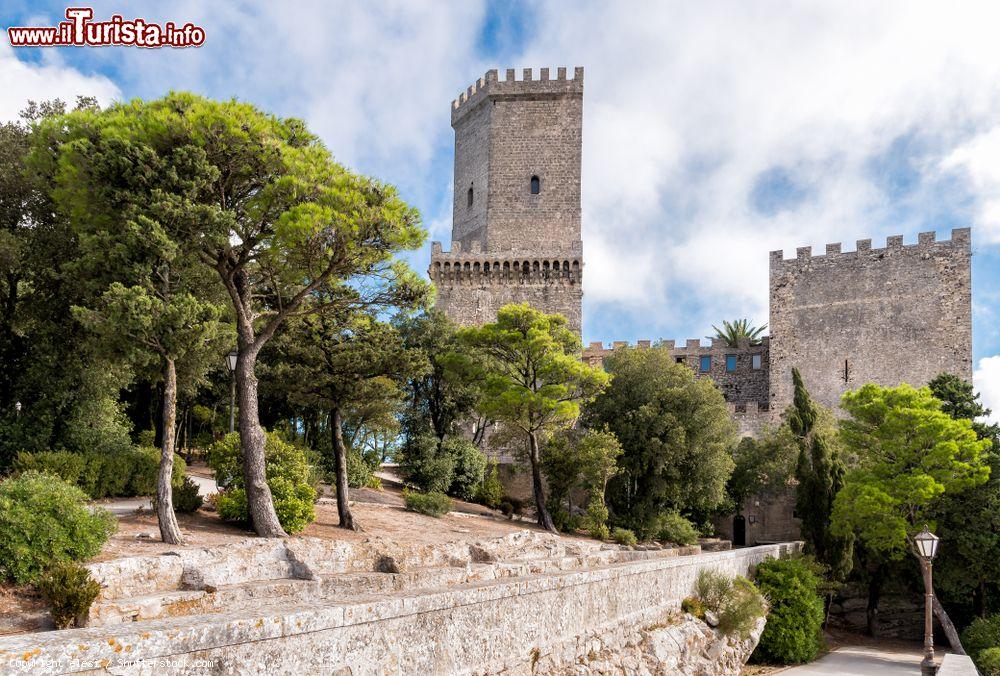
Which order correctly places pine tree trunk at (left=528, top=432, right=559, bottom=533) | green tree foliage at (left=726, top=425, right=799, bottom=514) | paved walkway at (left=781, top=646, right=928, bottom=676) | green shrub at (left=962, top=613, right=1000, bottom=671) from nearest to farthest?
paved walkway at (left=781, top=646, right=928, bottom=676)
green shrub at (left=962, top=613, right=1000, bottom=671)
pine tree trunk at (left=528, top=432, right=559, bottom=533)
green tree foliage at (left=726, top=425, right=799, bottom=514)

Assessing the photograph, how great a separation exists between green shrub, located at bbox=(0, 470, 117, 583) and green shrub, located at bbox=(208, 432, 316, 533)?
16.1 ft

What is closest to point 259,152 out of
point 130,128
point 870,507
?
point 130,128

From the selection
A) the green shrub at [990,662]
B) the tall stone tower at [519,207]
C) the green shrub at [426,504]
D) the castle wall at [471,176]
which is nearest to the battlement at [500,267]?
the tall stone tower at [519,207]

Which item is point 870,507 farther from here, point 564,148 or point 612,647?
point 564,148

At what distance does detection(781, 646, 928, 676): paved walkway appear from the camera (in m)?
19.0

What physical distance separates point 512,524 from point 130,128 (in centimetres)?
1598

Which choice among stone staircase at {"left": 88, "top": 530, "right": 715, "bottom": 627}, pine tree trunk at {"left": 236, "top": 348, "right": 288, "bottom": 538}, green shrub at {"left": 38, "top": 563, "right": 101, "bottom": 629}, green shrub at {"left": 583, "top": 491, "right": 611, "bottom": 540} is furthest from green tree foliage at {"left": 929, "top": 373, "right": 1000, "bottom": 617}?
green shrub at {"left": 38, "top": 563, "right": 101, "bottom": 629}

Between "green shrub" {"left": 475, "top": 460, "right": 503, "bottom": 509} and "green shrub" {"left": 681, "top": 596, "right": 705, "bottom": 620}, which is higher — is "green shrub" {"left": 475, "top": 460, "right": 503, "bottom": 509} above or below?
above

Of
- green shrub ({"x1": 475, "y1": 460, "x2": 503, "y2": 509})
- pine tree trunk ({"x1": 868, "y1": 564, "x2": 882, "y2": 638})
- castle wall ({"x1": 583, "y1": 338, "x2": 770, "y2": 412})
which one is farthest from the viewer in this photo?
castle wall ({"x1": 583, "y1": 338, "x2": 770, "y2": 412})

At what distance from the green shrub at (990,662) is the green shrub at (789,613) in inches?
153

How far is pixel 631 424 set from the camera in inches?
1115

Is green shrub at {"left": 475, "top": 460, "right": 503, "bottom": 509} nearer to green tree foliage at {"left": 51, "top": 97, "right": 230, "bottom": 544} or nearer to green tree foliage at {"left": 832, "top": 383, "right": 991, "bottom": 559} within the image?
green tree foliage at {"left": 832, "top": 383, "right": 991, "bottom": 559}

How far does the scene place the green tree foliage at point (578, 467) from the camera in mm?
25219

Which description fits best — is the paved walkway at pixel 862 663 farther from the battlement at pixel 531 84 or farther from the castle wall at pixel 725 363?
the battlement at pixel 531 84
